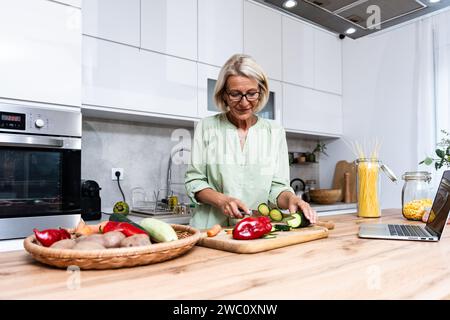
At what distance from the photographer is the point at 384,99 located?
130 inches

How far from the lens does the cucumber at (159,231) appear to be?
84 cm

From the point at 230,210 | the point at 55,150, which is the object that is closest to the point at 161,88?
the point at 55,150

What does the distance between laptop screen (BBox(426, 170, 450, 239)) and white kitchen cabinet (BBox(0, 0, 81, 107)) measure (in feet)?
5.51

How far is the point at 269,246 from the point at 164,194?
193 centimetres

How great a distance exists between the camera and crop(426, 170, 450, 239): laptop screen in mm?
1081

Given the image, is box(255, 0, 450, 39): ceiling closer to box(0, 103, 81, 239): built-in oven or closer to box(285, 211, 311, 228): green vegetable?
box(285, 211, 311, 228): green vegetable

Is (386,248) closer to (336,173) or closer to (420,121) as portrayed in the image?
(420,121)

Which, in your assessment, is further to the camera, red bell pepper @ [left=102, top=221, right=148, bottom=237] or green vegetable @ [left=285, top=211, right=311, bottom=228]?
green vegetable @ [left=285, top=211, right=311, bottom=228]

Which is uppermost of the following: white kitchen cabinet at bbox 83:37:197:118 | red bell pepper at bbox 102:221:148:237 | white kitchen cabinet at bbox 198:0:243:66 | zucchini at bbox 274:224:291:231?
white kitchen cabinet at bbox 198:0:243:66

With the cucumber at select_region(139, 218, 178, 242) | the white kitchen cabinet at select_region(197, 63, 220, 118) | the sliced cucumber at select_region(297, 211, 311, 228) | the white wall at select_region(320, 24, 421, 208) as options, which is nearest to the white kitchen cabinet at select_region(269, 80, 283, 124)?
the white kitchen cabinet at select_region(197, 63, 220, 118)

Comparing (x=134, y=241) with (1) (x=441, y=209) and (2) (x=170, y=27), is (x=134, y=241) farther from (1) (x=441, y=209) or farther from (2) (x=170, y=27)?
(2) (x=170, y=27)

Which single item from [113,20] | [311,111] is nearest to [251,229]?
[113,20]

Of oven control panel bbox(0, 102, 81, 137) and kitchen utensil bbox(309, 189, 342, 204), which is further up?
oven control panel bbox(0, 102, 81, 137)

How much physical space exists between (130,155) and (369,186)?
1640 millimetres
